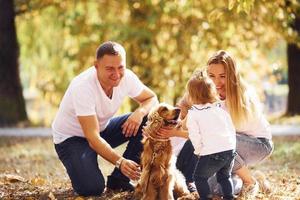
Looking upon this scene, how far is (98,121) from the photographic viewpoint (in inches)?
252

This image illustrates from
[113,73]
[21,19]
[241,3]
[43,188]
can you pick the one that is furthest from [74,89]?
[21,19]

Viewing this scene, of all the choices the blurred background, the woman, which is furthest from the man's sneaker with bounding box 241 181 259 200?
the blurred background

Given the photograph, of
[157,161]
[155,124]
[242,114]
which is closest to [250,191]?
[242,114]

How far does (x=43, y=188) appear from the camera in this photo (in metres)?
6.81

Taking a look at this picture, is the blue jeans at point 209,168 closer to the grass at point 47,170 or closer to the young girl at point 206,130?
the young girl at point 206,130

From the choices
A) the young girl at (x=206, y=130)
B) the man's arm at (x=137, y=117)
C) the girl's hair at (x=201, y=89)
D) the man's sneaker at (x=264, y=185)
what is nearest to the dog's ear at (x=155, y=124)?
the young girl at (x=206, y=130)

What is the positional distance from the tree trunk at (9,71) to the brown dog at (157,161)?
1041 cm

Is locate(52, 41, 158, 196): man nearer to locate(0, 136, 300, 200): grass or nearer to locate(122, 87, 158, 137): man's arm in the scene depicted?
locate(122, 87, 158, 137): man's arm

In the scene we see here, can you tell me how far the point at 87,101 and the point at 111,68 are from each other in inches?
14.7

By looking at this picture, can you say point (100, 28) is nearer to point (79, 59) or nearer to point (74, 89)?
point (79, 59)

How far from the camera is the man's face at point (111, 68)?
19.4ft

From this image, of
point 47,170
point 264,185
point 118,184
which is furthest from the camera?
point 47,170

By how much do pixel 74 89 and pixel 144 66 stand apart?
11.7 metres

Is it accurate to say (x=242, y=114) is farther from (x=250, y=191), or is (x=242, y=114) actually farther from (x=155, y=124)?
(x=155, y=124)
